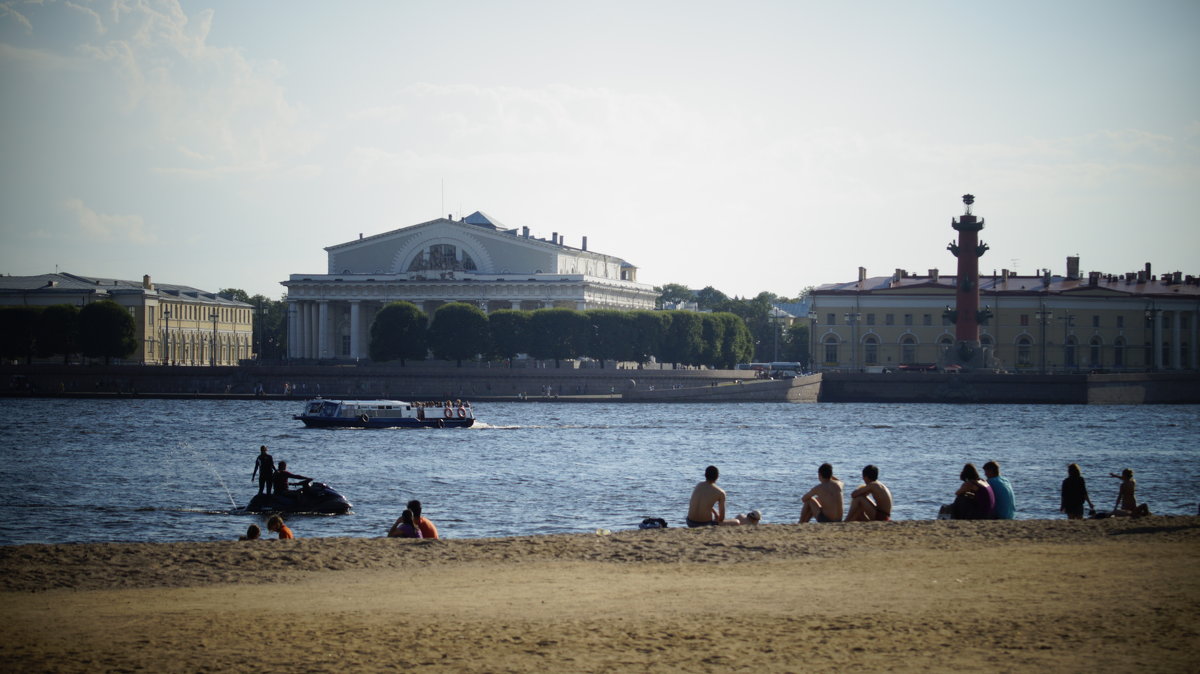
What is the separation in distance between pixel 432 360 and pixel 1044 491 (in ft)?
212

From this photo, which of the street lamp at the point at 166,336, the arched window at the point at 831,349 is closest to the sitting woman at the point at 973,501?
the arched window at the point at 831,349

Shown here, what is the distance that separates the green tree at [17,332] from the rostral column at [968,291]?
50.1m

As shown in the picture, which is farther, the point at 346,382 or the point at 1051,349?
the point at 1051,349

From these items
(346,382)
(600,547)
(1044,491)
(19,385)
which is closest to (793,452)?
(1044,491)

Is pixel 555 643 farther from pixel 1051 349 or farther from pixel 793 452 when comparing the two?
pixel 1051 349

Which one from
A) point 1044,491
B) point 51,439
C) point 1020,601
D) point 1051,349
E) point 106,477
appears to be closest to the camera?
point 1020,601

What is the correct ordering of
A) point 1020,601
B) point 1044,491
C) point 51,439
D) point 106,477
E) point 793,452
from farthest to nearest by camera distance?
point 51,439, point 793,452, point 106,477, point 1044,491, point 1020,601

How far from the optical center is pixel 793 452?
134 ft

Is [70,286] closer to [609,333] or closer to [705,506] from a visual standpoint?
[609,333]

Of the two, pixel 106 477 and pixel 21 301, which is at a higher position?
pixel 21 301

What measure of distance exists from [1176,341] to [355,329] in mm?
52531

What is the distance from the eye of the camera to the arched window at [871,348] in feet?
296

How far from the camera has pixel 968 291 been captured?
253 ft

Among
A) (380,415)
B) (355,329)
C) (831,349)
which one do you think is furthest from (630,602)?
(355,329)
